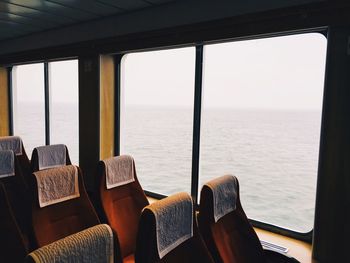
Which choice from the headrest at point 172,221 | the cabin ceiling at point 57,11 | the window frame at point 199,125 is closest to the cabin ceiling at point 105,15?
the cabin ceiling at point 57,11

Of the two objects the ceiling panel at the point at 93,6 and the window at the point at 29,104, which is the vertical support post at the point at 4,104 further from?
the ceiling panel at the point at 93,6

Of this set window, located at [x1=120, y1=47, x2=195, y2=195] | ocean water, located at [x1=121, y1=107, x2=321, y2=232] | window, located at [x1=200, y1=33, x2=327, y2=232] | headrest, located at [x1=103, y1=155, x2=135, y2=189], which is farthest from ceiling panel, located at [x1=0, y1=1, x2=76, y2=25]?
headrest, located at [x1=103, y1=155, x2=135, y2=189]

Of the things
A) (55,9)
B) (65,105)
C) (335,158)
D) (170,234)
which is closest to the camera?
(170,234)

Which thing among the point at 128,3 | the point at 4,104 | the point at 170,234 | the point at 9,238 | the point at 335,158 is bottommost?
the point at 9,238

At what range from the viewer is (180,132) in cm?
283

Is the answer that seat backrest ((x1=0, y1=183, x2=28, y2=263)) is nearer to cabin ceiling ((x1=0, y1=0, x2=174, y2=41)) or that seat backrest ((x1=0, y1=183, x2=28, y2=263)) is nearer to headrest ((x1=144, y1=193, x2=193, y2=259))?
headrest ((x1=144, y1=193, x2=193, y2=259))

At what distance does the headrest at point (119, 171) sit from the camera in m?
1.81

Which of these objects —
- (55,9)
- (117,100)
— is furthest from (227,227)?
(55,9)

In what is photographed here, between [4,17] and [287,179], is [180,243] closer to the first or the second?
[287,179]

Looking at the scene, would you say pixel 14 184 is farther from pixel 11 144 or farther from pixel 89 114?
pixel 89 114

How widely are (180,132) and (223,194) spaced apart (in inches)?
57.0

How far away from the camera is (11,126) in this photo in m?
4.60

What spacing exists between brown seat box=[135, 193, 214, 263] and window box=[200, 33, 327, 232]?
1.00 metres

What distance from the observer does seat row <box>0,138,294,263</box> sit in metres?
0.87
